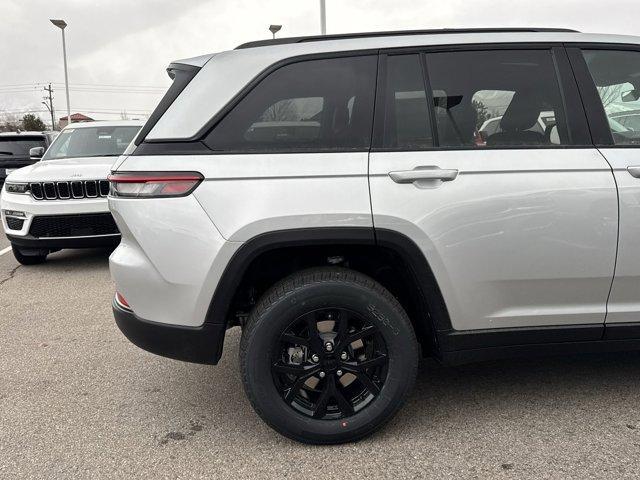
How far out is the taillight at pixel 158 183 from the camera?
92.9 inches

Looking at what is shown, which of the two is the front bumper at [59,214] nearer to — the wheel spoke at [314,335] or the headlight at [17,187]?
the headlight at [17,187]

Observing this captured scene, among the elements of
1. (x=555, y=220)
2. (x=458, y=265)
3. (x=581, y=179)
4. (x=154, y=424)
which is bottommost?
(x=154, y=424)

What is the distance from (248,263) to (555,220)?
1.36 m

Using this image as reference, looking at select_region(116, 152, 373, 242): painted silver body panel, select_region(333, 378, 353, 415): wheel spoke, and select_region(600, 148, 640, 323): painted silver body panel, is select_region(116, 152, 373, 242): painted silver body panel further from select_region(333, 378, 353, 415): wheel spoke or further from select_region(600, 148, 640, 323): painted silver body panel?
select_region(600, 148, 640, 323): painted silver body panel

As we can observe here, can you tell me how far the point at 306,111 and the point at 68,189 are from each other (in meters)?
4.50

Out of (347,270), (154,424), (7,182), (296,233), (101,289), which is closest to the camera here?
(296,233)

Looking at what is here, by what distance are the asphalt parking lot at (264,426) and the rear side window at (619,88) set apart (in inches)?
54.7

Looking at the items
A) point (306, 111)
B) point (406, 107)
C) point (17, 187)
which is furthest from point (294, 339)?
point (17, 187)

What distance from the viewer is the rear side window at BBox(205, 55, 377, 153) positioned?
2439 mm

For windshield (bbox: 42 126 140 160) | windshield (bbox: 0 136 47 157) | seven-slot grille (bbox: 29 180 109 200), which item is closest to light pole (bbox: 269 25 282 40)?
windshield (bbox: 0 136 47 157)

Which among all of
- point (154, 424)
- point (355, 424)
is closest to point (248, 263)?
point (355, 424)

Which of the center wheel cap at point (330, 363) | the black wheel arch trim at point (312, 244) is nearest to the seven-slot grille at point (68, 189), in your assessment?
the black wheel arch trim at point (312, 244)

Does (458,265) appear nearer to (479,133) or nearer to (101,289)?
(479,133)

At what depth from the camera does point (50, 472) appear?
2391 mm
